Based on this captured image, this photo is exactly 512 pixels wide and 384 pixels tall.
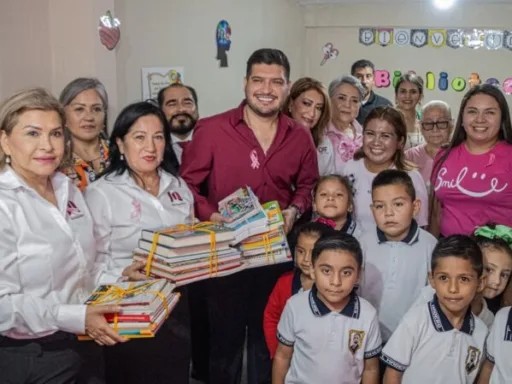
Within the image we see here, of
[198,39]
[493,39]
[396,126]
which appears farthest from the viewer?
[493,39]

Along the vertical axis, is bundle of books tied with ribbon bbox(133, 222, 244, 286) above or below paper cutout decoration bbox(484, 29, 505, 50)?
below

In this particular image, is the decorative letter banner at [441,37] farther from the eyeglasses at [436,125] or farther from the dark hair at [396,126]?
the dark hair at [396,126]

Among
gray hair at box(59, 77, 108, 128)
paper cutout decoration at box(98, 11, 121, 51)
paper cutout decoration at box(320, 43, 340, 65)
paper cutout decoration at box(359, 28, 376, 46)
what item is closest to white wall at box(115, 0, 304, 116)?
paper cutout decoration at box(98, 11, 121, 51)

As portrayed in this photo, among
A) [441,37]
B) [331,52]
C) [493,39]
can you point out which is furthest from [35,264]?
[493,39]

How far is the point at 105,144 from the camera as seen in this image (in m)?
3.03

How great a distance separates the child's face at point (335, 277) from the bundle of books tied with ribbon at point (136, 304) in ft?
2.03

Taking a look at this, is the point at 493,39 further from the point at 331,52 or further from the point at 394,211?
the point at 394,211

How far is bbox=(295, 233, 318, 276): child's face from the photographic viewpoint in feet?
8.68

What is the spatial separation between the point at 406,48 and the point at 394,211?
218 inches

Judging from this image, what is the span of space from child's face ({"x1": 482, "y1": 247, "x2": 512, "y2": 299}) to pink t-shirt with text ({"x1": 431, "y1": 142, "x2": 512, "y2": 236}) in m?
0.31

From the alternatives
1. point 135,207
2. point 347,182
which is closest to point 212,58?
point 347,182

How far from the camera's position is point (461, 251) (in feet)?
7.49

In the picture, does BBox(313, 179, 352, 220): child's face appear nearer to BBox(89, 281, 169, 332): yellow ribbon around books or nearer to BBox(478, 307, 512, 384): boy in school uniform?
BBox(478, 307, 512, 384): boy in school uniform

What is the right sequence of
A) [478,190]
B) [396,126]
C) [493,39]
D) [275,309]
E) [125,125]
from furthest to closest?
1. [493,39]
2. [396,126]
3. [478,190]
4. [275,309]
5. [125,125]
